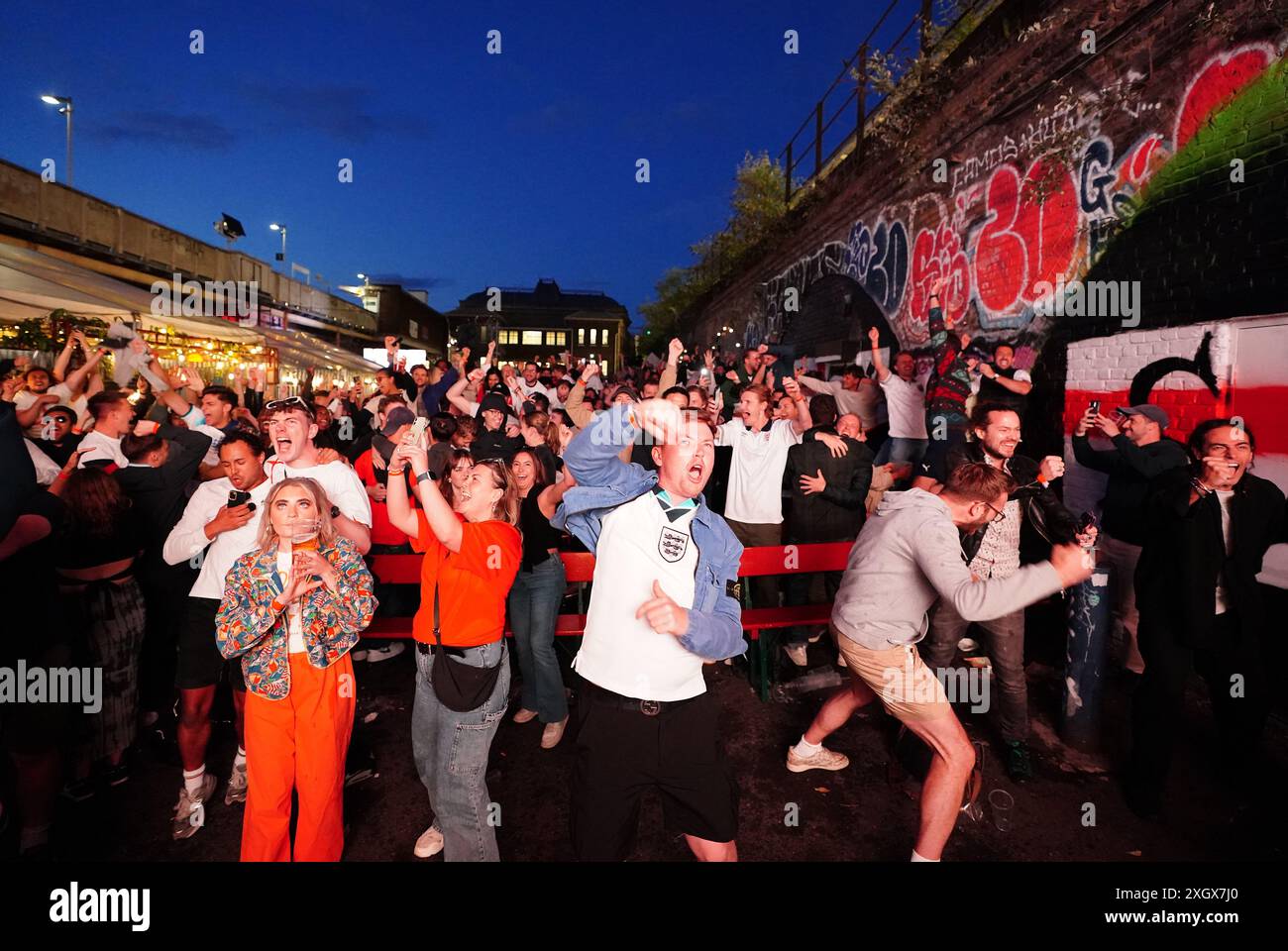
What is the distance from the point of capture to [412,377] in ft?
33.8

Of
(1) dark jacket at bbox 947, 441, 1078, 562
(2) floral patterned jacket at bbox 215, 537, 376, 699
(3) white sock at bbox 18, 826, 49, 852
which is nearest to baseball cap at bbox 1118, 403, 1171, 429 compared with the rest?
(1) dark jacket at bbox 947, 441, 1078, 562

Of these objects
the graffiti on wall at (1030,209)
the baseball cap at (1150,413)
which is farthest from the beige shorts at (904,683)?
the graffiti on wall at (1030,209)

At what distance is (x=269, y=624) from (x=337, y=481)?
3.92 ft

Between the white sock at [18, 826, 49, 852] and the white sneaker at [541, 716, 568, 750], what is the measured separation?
2666 mm

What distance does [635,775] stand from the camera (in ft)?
7.84

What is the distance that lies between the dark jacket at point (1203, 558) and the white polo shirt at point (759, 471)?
109 inches

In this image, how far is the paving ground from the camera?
334cm

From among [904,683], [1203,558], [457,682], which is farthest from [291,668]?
[1203,558]

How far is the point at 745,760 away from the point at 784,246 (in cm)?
1429

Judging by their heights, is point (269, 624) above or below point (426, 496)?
below

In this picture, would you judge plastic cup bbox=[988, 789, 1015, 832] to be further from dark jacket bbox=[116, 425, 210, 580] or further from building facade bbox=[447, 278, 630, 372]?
building facade bbox=[447, 278, 630, 372]

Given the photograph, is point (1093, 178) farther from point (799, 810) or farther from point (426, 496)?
point (426, 496)

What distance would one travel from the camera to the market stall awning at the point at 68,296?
8148mm
